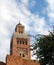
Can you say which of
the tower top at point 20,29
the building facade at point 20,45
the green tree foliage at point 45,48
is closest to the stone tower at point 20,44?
the building facade at point 20,45

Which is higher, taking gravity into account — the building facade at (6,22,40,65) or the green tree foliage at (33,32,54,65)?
the building facade at (6,22,40,65)

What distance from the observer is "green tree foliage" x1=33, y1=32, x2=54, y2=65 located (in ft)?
71.2

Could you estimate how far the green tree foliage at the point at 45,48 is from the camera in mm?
21716

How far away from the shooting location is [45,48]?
21.9m

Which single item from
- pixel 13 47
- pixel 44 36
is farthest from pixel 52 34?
pixel 13 47

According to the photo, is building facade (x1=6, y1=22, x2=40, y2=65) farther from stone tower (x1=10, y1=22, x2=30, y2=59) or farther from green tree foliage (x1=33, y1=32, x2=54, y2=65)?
green tree foliage (x1=33, y1=32, x2=54, y2=65)

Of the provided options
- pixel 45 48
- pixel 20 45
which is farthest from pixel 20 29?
pixel 45 48

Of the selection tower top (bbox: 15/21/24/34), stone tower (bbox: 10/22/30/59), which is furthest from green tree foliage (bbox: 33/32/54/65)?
tower top (bbox: 15/21/24/34)

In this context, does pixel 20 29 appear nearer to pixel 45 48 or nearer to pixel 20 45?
pixel 20 45

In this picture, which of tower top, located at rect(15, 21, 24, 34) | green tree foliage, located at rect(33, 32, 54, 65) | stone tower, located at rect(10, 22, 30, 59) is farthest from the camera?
tower top, located at rect(15, 21, 24, 34)

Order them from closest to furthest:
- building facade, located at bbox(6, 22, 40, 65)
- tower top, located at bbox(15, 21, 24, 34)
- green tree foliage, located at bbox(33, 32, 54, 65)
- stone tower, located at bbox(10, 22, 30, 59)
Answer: green tree foliage, located at bbox(33, 32, 54, 65), building facade, located at bbox(6, 22, 40, 65), stone tower, located at bbox(10, 22, 30, 59), tower top, located at bbox(15, 21, 24, 34)

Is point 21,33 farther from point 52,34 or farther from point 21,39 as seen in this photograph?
point 52,34

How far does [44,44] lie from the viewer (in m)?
22.2

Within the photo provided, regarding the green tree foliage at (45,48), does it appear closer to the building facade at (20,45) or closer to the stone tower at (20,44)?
the building facade at (20,45)
